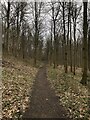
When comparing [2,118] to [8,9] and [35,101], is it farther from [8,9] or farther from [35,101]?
[8,9]

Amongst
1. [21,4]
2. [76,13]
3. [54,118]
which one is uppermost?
[21,4]

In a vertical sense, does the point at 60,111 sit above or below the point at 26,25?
below

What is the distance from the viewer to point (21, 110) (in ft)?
27.9

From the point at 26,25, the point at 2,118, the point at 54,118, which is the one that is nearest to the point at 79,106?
the point at 54,118

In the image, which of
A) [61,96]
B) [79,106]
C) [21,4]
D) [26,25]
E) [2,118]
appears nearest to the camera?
[2,118]

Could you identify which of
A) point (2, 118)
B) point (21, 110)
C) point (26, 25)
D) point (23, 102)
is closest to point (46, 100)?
point (23, 102)

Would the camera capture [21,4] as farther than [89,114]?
Yes

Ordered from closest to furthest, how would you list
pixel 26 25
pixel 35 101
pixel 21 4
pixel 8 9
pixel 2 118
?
pixel 2 118 < pixel 35 101 < pixel 8 9 < pixel 21 4 < pixel 26 25

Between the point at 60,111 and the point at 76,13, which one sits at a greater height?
the point at 76,13

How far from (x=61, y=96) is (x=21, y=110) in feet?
11.6

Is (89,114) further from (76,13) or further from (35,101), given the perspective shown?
(76,13)

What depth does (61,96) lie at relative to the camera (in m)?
11.4

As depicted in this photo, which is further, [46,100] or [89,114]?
[46,100]

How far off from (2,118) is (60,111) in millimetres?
2622
